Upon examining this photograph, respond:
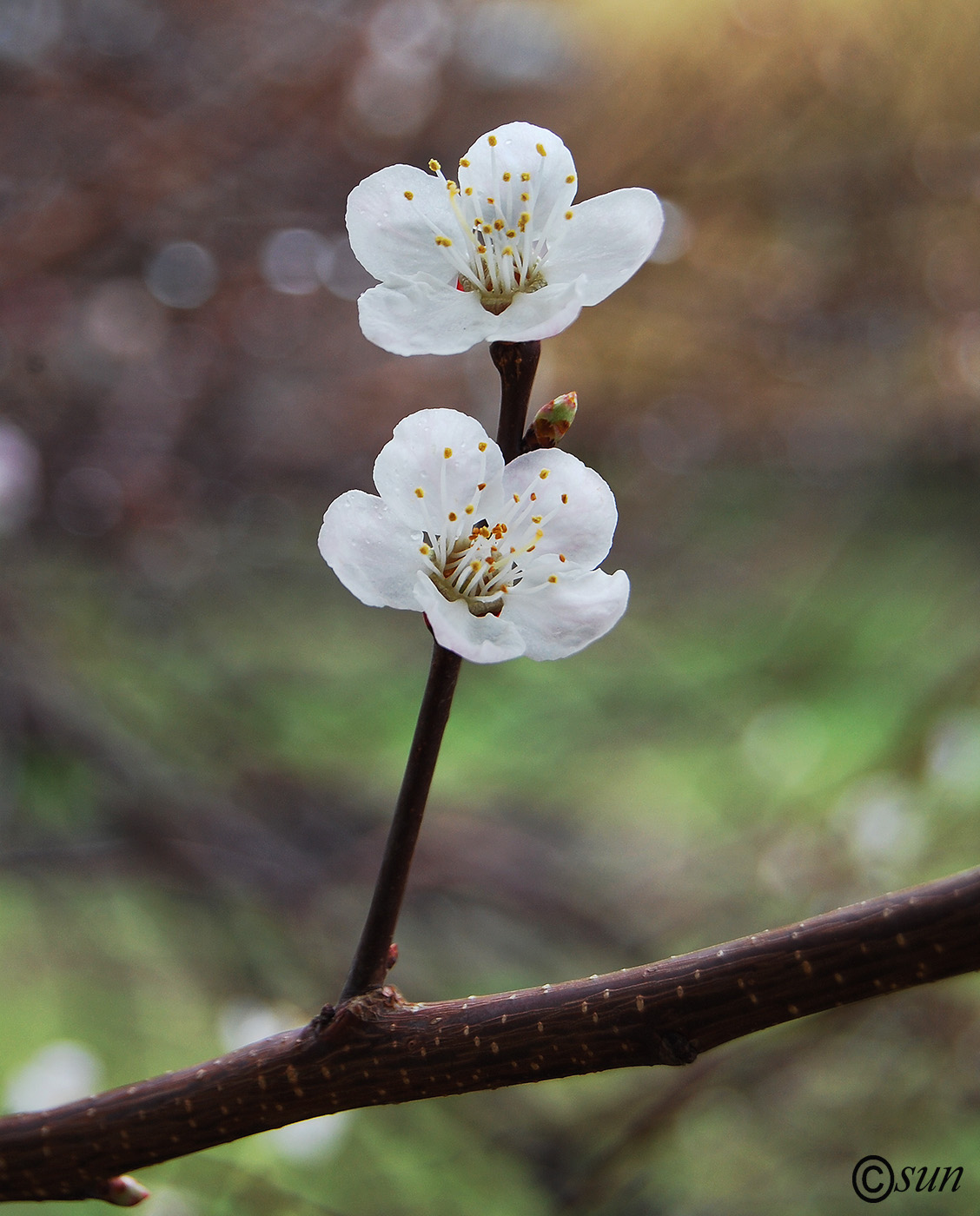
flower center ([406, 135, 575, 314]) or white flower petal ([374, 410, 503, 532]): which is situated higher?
flower center ([406, 135, 575, 314])

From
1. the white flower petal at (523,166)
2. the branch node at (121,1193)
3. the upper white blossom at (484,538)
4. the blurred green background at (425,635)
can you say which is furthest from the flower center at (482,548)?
the blurred green background at (425,635)

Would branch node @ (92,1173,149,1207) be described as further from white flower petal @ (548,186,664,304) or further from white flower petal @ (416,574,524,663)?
white flower petal @ (548,186,664,304)

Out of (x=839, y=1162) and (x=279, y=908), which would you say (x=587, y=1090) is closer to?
(x=839, y=1162)

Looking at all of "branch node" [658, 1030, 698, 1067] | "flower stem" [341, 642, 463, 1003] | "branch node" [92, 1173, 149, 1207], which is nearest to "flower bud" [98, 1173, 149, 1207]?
"branch node" [92, 1173, 149, 1207]

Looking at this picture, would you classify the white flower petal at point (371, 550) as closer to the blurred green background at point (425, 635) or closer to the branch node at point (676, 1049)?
the branch node at point (676, 1049)

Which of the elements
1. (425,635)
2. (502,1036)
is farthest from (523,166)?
(425,635)

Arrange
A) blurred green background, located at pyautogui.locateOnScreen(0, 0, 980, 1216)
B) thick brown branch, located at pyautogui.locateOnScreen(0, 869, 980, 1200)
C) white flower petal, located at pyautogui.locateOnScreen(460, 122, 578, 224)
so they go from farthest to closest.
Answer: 1. blurred green background, located at pyautogui.locateOnScreen(0, 0, 980, 1216)
2. white flower petal, located at pyautogui.locateOnScreen(460, 122, 578, 224)
3. thick brown branch, located at pyautogui.locateOnScreen(0, 869, 980, 1200)
